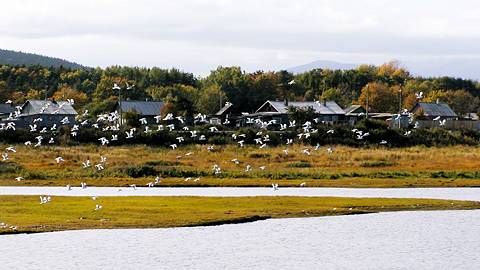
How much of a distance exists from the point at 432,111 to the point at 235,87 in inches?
1309

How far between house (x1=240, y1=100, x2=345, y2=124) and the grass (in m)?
75.6

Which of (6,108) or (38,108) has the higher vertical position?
(38,108)

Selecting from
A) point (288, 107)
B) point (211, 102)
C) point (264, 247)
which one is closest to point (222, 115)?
point (211, 102)

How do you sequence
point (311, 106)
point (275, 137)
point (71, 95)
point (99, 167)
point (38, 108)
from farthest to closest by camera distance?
point (71, 95) → point (38, 108) → point (311, 106) → point (275, 137) → point (99, 167)

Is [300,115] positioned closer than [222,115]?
Yes

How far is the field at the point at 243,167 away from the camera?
5881cm

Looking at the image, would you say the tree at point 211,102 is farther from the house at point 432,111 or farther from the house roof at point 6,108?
the house roof at point 6,108

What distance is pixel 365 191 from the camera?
54.3 meters

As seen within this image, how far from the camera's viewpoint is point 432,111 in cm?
14125

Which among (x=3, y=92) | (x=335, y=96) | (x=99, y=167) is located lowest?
(x=99, y=167)

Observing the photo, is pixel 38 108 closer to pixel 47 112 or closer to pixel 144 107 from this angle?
pixel 47 112

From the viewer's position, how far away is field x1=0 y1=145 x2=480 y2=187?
58812 millimetres

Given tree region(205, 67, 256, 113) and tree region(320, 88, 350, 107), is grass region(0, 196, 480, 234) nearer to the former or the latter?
tree region(205, 67, 256, 113)

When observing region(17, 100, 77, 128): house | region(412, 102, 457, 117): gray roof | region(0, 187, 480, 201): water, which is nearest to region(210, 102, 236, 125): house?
region(17, 100, 77, 128): house
